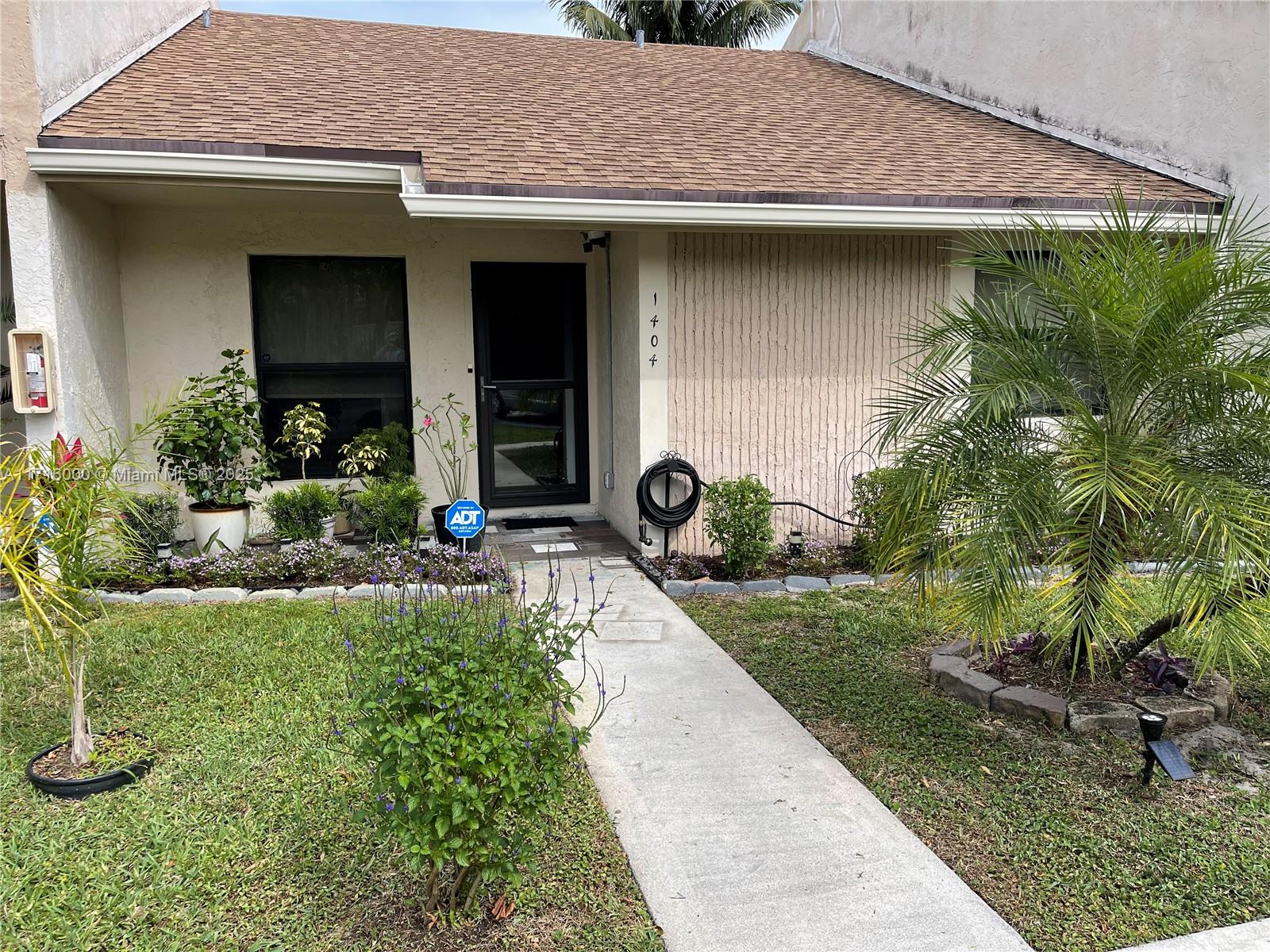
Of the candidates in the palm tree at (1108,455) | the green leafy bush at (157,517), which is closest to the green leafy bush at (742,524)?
the palm tree at (1108,455)

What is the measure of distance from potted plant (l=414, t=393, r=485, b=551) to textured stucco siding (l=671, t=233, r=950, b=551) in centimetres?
216

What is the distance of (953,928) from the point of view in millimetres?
2811

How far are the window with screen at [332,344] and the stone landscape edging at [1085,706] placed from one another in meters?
5.49

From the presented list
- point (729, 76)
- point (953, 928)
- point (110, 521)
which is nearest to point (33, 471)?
point (110, 521)

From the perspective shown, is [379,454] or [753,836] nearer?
[753,836]

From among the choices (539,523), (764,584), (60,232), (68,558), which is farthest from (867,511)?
(60,232)

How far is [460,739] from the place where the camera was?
97.7 inches

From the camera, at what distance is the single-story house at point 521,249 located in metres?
6.30

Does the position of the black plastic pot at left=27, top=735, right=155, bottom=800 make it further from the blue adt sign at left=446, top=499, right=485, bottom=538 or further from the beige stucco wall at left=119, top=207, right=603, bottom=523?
the beige stucco wall at left=119, top=207, right=603, bottom=523

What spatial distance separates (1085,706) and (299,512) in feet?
18.3

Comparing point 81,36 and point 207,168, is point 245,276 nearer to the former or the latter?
point 207,168

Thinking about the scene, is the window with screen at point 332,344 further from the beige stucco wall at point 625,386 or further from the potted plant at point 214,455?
the beige stucco wall at point 625,386

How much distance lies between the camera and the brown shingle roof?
6.56 metres

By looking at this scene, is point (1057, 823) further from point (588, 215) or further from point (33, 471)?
point (588, 215)
